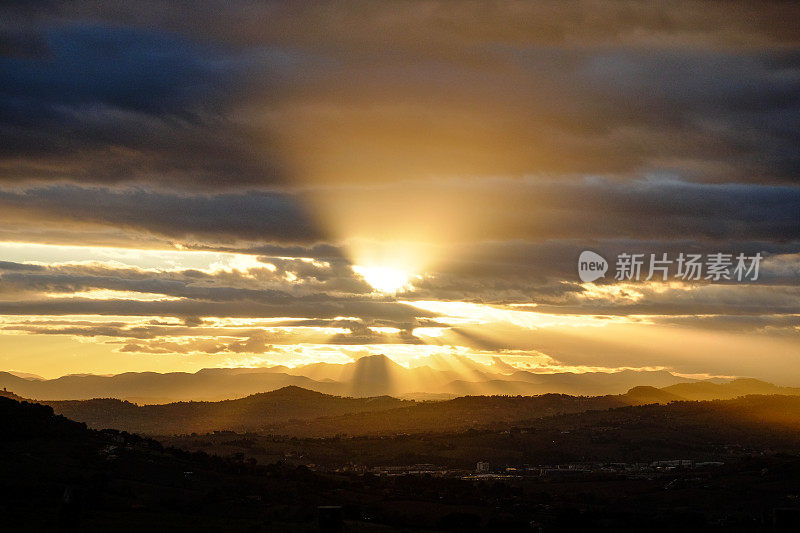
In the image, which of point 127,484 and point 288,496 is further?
point 288,496

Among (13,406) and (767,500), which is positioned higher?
(13,406)

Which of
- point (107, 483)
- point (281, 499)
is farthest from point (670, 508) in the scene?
point (107, 483)

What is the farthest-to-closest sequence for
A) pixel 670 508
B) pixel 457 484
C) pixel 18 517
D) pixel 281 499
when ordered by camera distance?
pixel 457 484
pixel 670 508
pixel 281 499
pixel 18 517

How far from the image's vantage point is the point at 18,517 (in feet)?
193

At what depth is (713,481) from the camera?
6329 inches

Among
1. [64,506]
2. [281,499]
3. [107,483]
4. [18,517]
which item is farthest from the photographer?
[281,499]

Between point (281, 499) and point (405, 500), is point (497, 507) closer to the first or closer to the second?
point (405, 500)

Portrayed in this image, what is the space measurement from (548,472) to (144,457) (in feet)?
347

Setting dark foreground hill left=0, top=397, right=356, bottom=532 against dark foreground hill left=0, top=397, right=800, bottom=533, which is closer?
dark foreground hill left=0, top=397, right=356, bottom=532

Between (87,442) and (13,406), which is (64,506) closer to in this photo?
(87,442)

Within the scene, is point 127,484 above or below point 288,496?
above

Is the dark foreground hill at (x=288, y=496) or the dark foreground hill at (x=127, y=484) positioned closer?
the dark foreground hill at (x=127, y=484)

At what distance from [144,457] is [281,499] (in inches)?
836

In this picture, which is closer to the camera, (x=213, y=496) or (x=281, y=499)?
(x=213, y=496)
